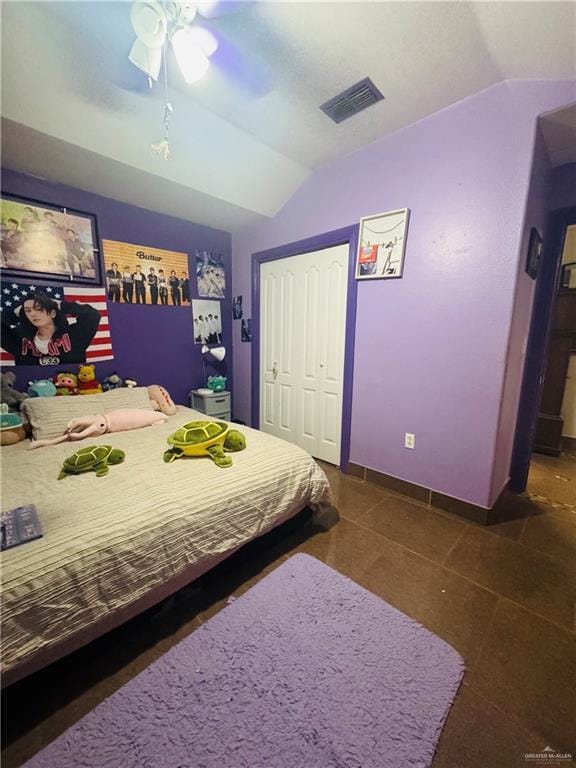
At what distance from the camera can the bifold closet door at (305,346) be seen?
264cm

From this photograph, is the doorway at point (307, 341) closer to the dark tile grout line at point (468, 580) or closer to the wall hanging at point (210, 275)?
the wall hanging at point (210, 275)

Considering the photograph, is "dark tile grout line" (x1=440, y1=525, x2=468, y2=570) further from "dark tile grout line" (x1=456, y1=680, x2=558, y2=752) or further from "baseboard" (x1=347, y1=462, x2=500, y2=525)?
"dark tile grout line" (x1=456, y1=680, x2=558, y2=752)

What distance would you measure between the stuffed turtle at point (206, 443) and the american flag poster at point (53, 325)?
1470 mm

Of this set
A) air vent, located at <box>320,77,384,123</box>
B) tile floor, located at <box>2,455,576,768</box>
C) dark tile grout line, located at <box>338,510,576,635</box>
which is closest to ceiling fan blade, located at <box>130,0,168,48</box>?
air vent, located at <box>320,77,384,123</box>

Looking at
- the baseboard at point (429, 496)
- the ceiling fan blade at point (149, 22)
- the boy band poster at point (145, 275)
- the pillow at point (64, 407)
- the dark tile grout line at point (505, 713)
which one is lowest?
the dark tile grout line at point (505, 713)

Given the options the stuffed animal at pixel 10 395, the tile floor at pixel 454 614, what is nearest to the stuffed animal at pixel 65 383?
the stuffed animal at pixel 10 395

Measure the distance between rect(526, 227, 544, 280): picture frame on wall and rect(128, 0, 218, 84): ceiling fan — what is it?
207 centimetres

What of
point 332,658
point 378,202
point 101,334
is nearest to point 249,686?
point 332,658

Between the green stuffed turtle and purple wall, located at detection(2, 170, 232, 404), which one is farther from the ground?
purple wall, located at detection(2, 170, 232, 404)

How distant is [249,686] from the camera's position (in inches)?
40.4

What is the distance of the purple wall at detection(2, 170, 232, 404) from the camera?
231 centimetres

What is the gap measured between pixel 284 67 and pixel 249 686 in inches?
112

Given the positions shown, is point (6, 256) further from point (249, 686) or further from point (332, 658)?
point (332, 658)

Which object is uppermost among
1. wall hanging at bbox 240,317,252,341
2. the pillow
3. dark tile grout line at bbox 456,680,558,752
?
wall hanging at bbox 240,317,252,341
